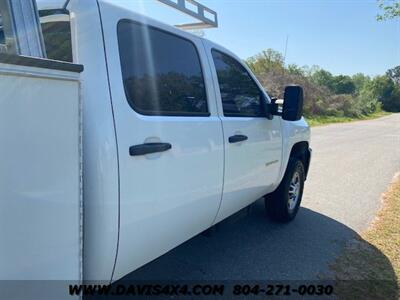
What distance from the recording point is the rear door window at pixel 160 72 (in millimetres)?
2096

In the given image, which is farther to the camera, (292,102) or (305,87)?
(305,87)

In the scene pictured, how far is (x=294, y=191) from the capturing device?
482cm

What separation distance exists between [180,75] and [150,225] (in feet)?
3.55

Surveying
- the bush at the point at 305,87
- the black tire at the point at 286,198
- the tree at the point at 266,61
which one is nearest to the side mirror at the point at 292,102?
the black tire at the point at 286,198

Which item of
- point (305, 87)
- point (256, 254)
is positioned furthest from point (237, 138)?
point (305, 87)

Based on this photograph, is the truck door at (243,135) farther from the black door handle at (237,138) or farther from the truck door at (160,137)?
the truck door at (160,137)

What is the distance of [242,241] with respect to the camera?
13.6 feet

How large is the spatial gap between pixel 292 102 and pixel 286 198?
149 centimetres

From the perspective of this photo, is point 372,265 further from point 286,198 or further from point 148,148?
point 148,148

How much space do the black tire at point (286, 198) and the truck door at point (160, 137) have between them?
1.78m

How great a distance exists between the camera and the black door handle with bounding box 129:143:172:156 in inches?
77.2

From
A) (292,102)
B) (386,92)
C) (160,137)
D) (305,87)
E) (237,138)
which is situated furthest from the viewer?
(386,92)

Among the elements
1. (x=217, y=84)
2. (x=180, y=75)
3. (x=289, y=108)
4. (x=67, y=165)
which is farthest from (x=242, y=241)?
(x=67, y=165)

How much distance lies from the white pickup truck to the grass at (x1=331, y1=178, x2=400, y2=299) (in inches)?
51.4
